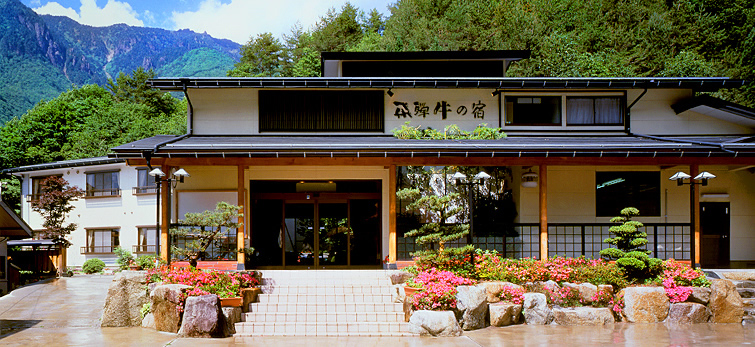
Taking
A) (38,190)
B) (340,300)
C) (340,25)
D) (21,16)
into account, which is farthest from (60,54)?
(340,300)

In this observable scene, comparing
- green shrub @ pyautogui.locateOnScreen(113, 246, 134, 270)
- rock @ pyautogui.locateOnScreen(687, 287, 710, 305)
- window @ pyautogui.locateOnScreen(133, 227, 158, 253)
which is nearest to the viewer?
rock @ pyautogui.locateOnScreen(687, 287, 710, 305)

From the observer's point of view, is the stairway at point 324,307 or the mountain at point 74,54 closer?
the stairway at point 324,307

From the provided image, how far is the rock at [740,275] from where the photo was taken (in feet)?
47.3

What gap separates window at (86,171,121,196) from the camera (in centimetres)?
2684

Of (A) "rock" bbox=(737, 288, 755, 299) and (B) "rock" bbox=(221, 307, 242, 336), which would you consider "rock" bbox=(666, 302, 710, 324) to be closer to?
(A) "rock" bbox=(737, 288, 755, 299)

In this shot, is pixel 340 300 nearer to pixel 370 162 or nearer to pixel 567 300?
pixel 370 162

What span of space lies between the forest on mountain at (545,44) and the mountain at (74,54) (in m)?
41.3

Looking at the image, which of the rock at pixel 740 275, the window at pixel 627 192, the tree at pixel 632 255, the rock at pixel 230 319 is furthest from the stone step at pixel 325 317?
the window at pixel 627 192

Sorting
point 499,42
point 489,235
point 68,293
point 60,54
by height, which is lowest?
point 68,293

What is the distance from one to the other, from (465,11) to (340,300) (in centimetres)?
2841

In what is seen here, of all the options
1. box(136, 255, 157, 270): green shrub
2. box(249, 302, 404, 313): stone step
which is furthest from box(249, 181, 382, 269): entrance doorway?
box(249, 302, 404, 313): stone step

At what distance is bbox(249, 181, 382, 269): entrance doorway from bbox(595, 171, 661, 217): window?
675cm

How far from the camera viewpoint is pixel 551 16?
3734cm

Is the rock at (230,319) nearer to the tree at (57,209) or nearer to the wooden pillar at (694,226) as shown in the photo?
the wooden pillar at (694,226)
